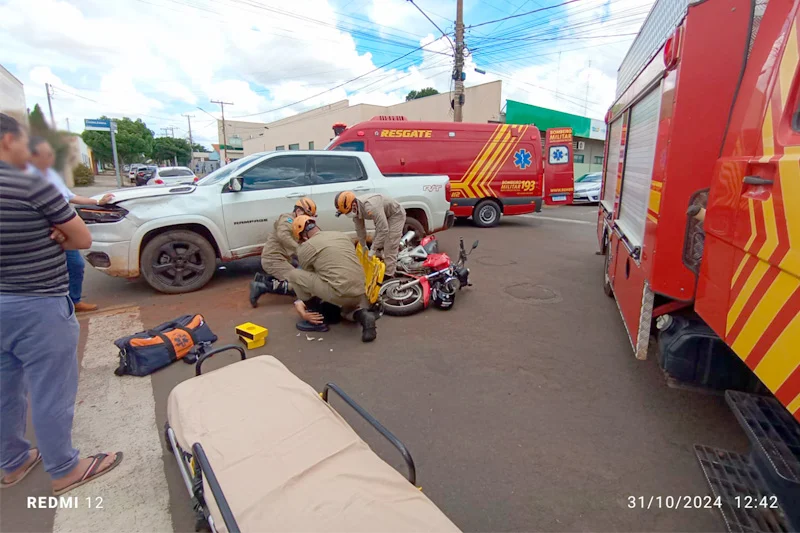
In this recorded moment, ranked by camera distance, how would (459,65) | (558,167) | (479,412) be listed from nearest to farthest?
(479,412) < (558,167) < (459,65)

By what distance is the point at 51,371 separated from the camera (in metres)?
2.05

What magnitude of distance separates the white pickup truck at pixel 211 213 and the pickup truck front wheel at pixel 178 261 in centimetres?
1

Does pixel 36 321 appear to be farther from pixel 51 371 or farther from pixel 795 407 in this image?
pixel 795 407

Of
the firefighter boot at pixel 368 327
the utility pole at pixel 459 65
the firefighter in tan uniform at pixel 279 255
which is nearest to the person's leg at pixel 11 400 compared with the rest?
the firefighter boot at pixel 368 327

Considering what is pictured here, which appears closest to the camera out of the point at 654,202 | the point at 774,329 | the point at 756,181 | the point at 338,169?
the point at 774,329

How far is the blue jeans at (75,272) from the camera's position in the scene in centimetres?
455

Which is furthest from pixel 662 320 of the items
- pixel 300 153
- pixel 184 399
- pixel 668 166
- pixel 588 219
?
pixel 588 219

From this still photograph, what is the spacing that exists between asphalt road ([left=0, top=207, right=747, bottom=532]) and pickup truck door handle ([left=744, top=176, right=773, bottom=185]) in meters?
1.68

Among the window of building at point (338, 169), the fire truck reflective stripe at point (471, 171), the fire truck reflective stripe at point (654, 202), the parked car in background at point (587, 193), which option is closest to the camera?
the fire truck reflective stripe at point (654, 202)

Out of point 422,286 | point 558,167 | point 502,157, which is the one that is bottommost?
point 422,286

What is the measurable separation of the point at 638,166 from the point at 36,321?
4.30 metres

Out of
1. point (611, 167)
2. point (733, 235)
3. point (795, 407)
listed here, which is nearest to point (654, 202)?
point (733, 235)

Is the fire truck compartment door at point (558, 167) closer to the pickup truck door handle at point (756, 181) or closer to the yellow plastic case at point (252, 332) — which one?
the yellow plastic case at point (252, 332)

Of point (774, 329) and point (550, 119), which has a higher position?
point (550, 119)
